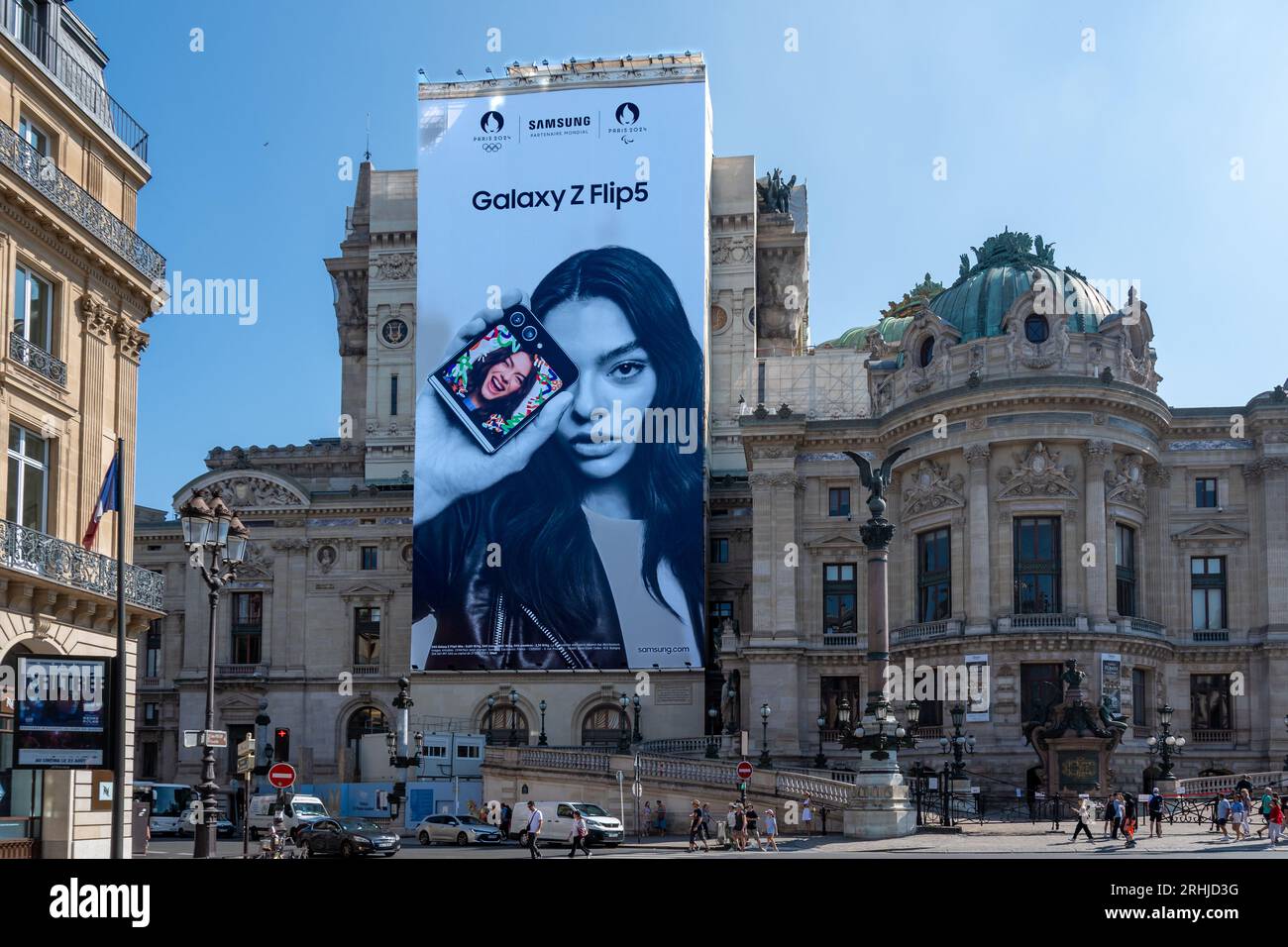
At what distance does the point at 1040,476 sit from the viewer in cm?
6725

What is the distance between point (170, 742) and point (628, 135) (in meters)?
41.3

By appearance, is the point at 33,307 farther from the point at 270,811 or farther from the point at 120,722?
the point at 270,811

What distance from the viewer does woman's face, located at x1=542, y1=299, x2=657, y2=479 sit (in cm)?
7906

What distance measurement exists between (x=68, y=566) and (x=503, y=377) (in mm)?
52949

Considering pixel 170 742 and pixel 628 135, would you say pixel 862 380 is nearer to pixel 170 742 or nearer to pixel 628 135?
pixel 628 135

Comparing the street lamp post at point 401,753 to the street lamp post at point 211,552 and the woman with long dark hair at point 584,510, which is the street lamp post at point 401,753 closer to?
the woman with long dark hair at point 584,510

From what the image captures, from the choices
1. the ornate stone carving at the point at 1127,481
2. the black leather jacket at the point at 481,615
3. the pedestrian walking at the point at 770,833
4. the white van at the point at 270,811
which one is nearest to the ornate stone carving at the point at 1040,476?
the ornate stone carving at the point at 1127,481

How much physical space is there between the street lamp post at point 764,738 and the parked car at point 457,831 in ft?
37.4

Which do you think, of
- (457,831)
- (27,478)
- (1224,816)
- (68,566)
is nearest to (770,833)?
(457,831)

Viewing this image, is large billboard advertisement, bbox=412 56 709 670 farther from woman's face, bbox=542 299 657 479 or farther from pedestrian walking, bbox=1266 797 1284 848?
pedestrian walking, bbox=1266 797 1284 848

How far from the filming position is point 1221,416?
71.2 meters

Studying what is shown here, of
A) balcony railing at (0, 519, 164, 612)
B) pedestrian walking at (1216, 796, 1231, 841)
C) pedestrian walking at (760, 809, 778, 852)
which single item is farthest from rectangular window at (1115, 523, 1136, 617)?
balcony railing at (0, 519, 164, 612)

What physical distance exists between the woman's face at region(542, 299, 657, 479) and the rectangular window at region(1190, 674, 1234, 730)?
28883 millimetres
